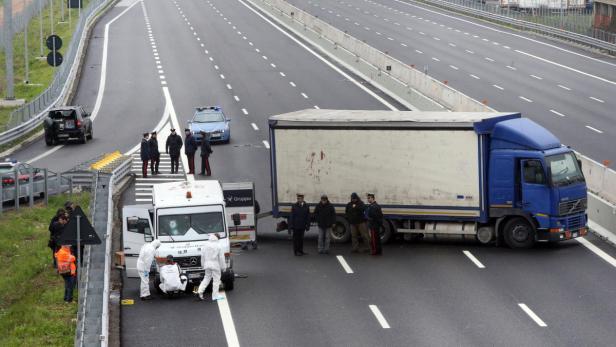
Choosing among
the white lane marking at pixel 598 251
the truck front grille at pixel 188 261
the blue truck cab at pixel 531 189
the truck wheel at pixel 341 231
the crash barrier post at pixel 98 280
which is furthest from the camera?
the truck wheel at pixel 341 231

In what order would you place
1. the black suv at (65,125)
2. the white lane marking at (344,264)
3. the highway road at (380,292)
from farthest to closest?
the black suv at (65,125)
the white lane marking at (344,264)
the highway road at (380,292)

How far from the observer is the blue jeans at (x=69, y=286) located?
26.1m

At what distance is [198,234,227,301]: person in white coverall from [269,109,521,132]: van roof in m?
7.35

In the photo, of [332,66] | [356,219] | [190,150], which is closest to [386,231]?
[356,219]

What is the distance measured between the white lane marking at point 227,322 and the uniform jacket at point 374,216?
472cm

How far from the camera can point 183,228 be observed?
1069 inches

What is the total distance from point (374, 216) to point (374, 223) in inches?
7.0

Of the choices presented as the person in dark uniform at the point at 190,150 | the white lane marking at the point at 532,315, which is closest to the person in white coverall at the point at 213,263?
the white lane marking at the point at 532,315

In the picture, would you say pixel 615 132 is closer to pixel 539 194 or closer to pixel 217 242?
pixel 539 194

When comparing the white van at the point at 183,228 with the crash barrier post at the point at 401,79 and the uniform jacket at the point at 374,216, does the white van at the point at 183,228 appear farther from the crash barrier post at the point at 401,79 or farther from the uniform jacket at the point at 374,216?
the crash barrier post at the point at 401,79

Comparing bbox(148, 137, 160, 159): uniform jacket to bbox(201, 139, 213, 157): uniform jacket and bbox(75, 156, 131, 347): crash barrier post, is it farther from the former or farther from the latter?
bbox(75, 156, 131, 347): crash barrier post

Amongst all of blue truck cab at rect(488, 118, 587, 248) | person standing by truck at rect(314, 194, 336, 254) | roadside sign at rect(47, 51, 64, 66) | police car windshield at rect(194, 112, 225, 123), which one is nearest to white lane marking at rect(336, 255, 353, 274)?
person standing by truck at rect(314, 194, 336, 254)

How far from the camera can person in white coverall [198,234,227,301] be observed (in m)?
25.8

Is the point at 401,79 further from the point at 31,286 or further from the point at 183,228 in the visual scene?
the point at 183,228
